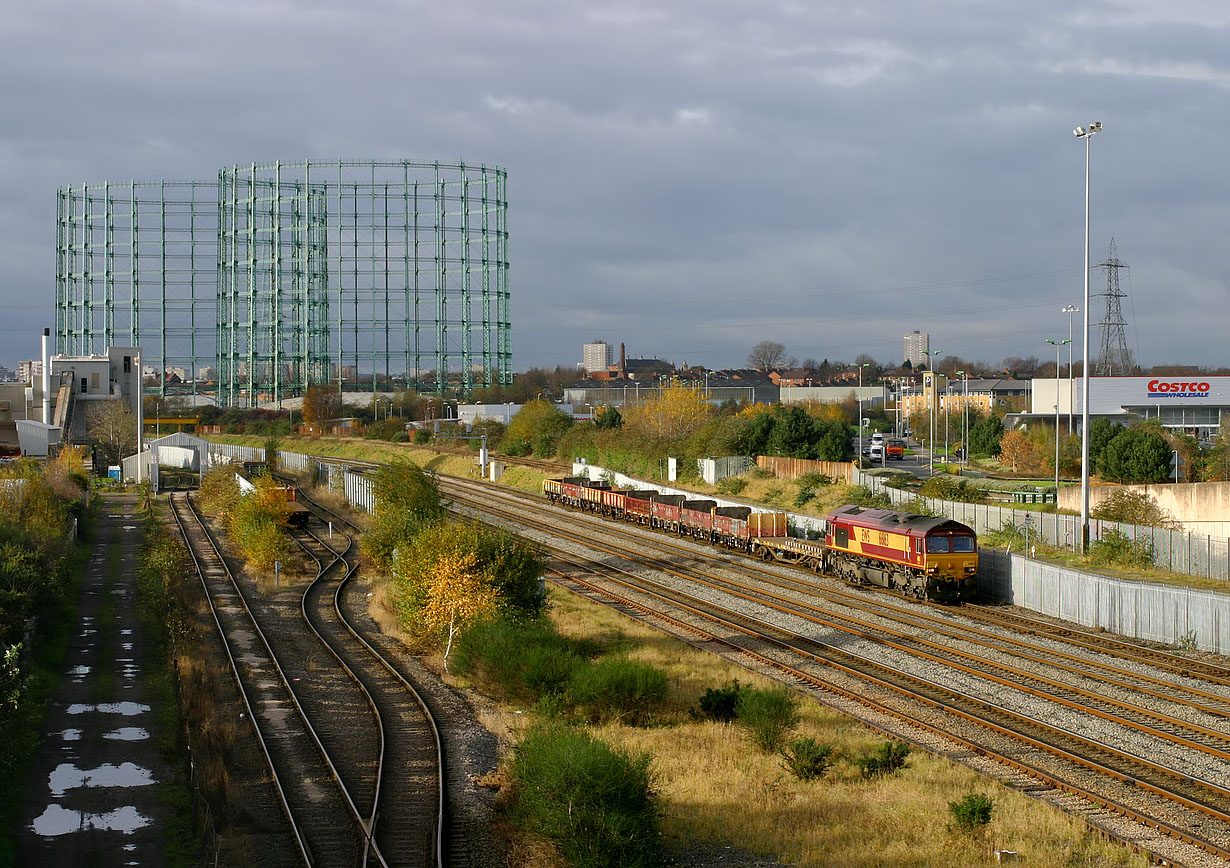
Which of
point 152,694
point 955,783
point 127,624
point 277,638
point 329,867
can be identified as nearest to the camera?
point 329,867

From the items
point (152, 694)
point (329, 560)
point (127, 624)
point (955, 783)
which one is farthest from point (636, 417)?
point (955, 783)

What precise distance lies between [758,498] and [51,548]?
113ft

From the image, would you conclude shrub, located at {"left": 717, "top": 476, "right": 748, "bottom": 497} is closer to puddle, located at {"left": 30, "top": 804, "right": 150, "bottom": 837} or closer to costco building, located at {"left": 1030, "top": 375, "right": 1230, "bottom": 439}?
costco building, located at {"left": 1030, "top": 375, "right": 1230, "bottom": 439}

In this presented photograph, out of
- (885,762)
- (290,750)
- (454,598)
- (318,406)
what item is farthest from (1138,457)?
(318,406)

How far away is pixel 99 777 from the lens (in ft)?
63.2

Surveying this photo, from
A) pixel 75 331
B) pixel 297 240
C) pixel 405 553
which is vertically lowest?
pixel 405 553

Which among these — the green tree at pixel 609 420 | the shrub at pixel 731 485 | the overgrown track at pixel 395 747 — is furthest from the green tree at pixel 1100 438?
the overgrown track at pixel 395 747

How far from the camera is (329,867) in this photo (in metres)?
14.2

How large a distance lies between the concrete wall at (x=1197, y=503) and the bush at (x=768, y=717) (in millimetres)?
28377

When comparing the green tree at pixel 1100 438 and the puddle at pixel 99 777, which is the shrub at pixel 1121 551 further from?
the puddle at pixel 99 777

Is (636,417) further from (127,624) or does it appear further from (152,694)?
(152,694)

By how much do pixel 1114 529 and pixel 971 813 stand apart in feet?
78.7

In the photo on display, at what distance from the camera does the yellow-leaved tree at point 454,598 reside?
26500 millimetres

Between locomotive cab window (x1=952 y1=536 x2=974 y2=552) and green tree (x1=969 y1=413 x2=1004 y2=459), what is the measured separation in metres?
51.5
